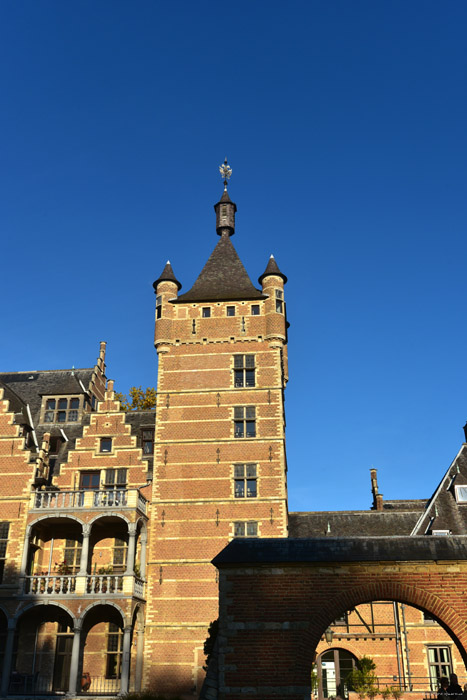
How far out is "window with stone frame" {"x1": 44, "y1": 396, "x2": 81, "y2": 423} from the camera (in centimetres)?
3100

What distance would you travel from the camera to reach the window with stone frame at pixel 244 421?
28266mm

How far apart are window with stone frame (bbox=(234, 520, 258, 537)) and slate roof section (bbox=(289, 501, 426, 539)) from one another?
496 centimetres

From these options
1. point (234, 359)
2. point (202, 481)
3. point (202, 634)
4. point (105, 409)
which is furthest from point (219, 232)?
point (202, 634)

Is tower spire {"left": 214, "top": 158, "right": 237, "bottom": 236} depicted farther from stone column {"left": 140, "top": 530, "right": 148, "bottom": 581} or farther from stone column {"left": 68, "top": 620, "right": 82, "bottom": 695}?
stone column {"left": 68, "top": 620, "right": 82, "bottom": 695}

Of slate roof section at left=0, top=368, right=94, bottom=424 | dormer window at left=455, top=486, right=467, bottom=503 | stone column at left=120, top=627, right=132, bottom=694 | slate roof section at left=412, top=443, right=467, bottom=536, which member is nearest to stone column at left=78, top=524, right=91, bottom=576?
stone column at left=120, top=627, right=132, bottom=694

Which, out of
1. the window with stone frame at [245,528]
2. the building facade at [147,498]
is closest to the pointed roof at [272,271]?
the building facade at [147,498]

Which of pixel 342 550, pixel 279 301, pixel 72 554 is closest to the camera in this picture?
pixel 342 550

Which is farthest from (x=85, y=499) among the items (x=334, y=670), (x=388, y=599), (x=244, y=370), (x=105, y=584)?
(x=388, y=599)

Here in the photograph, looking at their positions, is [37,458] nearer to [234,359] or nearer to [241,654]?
[234,359]

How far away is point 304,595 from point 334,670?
729 inches

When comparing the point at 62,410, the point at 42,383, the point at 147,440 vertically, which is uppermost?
the point at 42,383

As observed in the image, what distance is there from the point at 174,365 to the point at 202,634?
11.2 meters

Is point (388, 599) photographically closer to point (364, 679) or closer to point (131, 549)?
point (131, 549)

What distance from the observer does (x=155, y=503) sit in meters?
27.3
